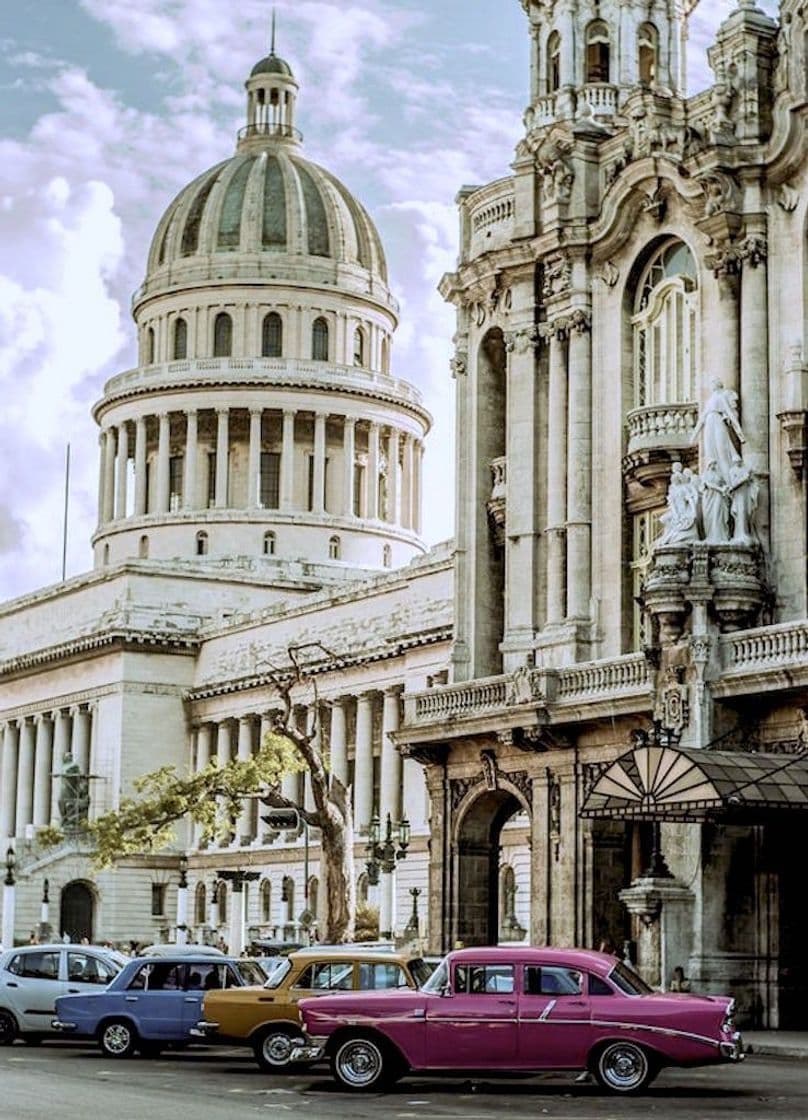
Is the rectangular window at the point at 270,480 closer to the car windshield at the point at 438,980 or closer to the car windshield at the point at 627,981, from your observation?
the car windshield at the point at 438,980

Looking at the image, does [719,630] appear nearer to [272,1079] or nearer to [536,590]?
[536,590]

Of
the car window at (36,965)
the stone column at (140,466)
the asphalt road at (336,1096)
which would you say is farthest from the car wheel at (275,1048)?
the stone column at (140,466)

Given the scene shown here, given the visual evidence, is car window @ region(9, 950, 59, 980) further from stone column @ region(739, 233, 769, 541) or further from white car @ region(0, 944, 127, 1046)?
stone column @ region(739, 233, 769, 541)

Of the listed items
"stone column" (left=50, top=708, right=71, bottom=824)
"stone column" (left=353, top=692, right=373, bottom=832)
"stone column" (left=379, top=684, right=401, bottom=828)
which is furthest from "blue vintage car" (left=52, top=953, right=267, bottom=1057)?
"stone column" (left=50, top=708, right=71, bottom=824)

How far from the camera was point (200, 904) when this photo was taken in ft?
354

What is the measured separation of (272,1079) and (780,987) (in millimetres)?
16098

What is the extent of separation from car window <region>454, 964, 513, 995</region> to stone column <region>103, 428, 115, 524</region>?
10796 centimetres

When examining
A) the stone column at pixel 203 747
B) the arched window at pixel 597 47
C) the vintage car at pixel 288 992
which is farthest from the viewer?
the stone column at pixel 203 747

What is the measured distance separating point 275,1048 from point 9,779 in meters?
88.3

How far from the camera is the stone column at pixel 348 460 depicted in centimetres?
13088

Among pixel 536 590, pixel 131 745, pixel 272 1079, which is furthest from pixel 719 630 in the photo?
pixel 131 745

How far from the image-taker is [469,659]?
59.0 m

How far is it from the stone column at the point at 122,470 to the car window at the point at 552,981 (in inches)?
4205

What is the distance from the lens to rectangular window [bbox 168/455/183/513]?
132 meters
